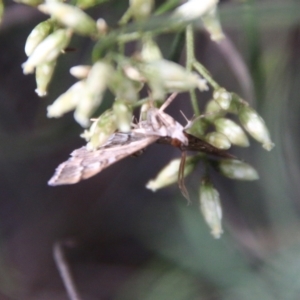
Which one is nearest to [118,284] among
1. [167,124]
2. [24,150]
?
[24,150]

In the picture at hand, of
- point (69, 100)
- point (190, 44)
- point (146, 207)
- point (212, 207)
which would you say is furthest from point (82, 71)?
point (146, 207)

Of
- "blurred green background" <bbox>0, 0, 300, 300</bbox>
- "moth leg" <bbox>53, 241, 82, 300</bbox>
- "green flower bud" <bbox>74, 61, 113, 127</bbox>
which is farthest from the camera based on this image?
"moth leg" <bbox>53, 241, 82, 300</bbox>

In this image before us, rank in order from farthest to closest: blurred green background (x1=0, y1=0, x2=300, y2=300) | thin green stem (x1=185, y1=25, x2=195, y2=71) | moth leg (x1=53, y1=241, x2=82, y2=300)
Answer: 1. moth leg (x1=53, y1=241, x2=82, y2=300)
2. blurred green background (x1=0, y1=0, x2=300, y2=300)
3. thin green stem (x1=185, y1=25, x2=195, y2=71)

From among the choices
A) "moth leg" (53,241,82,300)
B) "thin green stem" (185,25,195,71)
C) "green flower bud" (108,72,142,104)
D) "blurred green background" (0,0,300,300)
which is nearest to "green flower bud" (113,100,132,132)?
"green flower bud" (108,72,142,104)

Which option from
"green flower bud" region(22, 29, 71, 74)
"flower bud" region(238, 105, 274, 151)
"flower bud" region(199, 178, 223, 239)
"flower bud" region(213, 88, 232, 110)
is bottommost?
"flower bud" region(199, 178, 223, 239)

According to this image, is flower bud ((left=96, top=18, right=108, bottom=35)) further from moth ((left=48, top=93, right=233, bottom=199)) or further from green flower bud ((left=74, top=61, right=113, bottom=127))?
moth ((left=48, top=93, right=233, bottom=199))

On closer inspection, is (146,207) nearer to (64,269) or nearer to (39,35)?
(64,269)
